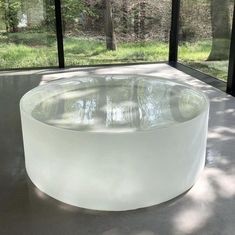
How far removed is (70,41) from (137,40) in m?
1.16

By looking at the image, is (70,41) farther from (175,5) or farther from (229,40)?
(229,40)

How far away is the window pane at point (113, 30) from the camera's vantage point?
586 cm

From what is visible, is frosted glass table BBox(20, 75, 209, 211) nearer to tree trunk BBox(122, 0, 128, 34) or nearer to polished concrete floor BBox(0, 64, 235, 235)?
polished concrete floor BBox(0, 64, 235, 235)

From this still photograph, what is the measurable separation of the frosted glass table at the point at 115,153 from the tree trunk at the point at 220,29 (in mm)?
2293

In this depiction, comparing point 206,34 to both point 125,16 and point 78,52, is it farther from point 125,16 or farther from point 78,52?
point 78,52

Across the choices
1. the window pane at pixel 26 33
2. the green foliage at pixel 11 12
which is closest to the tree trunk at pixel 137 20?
the window pane at pixel 26 33

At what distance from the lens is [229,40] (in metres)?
4.50

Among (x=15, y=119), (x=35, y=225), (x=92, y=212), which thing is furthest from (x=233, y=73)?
(x=35, y=225)

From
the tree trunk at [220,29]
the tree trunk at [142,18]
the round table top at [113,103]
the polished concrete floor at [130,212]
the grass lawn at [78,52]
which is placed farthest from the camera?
the tree trunk at [142,18]

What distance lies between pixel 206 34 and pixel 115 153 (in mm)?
3650

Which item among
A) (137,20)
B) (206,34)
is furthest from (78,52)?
(206,34)

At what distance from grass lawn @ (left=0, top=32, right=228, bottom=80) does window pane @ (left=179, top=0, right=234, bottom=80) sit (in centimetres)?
2

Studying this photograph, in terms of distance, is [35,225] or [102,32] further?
[102,32]

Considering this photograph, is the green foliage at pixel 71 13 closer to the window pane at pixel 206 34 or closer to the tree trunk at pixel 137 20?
the tree trunk at pixel 137 20
